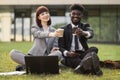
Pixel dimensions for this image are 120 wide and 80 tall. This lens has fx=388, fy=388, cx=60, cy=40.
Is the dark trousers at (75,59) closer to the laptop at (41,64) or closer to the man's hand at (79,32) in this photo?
the man's hand at (79,32)

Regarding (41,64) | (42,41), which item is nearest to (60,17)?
(42,41)

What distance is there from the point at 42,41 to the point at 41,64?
0.75 metres

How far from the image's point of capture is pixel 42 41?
7465 millimetres

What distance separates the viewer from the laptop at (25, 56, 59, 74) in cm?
677

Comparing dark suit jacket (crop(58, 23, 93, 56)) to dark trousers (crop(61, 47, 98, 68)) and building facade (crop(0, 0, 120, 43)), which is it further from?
building facade (crop(0, 0, 120, 43))

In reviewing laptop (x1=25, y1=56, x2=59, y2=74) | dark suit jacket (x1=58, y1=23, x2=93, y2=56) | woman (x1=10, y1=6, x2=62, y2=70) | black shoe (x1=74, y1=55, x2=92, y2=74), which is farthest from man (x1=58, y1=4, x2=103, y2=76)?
laptop (x1=25, y1=56, x2=59, y2=74)

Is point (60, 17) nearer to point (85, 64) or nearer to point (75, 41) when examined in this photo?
point (75, 41)

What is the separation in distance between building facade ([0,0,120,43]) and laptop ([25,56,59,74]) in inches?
1082

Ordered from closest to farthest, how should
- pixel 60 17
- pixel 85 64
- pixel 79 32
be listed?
pixel 85 64 → pixel 79 32 → pixel 60 17

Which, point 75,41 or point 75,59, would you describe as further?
point 75,41

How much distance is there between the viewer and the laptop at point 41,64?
6.77 meters

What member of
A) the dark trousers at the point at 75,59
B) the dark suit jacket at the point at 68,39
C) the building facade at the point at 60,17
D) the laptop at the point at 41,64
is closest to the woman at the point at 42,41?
the dark suit jacket at the point at 68,39

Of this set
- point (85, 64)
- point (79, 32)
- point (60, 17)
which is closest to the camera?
point (85, 64)

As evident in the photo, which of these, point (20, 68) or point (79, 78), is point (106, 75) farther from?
point (20, 68)
